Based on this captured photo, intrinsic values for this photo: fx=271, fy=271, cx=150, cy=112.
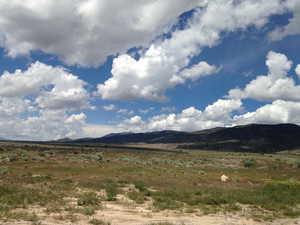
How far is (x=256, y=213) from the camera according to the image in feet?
53.5

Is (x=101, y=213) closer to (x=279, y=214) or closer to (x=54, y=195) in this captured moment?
(x=54, y=195)

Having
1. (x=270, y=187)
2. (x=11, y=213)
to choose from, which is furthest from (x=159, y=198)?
(x=270, y=187)

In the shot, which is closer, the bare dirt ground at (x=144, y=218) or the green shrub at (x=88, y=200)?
the bare dirt ground at (x=144, y=218)

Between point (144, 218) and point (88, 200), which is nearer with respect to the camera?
point (144, 218)

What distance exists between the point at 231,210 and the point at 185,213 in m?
3.19

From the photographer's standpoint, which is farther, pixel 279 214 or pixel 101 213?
pixel 279 214

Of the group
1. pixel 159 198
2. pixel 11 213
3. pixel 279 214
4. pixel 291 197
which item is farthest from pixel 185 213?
pixel 291 197

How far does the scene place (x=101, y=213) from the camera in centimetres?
1493

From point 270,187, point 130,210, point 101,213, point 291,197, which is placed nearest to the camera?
point 101,213

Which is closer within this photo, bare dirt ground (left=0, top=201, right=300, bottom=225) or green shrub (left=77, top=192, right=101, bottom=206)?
bare dirt ground (left=0, top=201, right=300, bottom=225)

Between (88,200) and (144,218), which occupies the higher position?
(88,200)

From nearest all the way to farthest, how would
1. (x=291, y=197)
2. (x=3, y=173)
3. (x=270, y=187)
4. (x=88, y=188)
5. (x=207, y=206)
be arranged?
1. (x=207, y=206)
2. (x=291, y=197)
3. (x=88, y=188)
4. (x=270, y=187)
5. (x=3, y=173)

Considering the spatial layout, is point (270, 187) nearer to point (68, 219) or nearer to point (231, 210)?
point (231, 210)

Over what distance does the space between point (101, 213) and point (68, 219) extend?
225 centimetres
